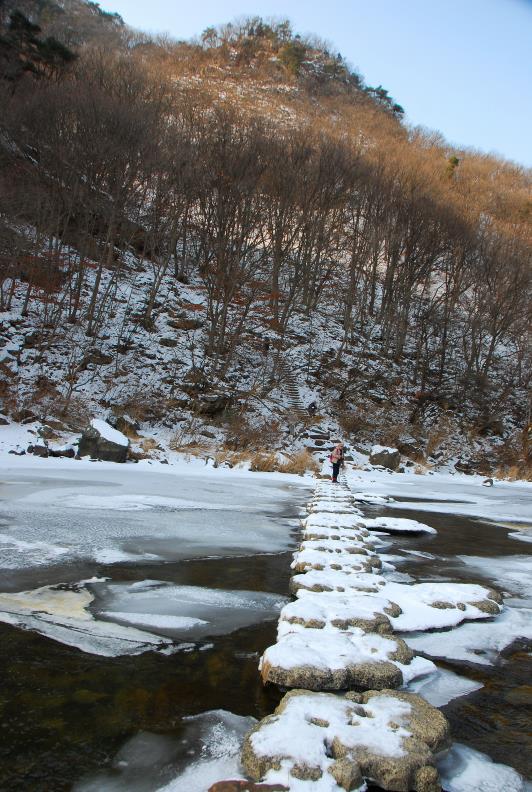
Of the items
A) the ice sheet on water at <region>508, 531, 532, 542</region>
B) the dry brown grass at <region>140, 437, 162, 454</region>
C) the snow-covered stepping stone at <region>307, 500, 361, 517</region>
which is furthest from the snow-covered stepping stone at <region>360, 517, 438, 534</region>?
the dry brown grass at <region>140, 437, 162, 454</region>

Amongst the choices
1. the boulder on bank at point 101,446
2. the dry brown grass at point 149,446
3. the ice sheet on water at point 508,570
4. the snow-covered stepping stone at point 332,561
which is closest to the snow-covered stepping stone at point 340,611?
the snow-covered stepping stone at point 332,561

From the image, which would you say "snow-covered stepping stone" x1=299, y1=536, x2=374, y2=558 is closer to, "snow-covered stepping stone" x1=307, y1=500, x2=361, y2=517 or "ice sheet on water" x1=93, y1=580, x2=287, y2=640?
"ice sheet on water" x1=93, y1=580, x2=287, y2=640

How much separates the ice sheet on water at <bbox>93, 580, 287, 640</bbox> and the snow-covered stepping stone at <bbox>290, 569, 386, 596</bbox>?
0.66 feet

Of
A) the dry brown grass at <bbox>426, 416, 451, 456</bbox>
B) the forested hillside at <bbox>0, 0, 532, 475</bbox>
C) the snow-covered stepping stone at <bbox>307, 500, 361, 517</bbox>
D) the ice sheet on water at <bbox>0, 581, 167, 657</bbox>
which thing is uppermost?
the forested hillside at <bbox>0, 0, 532, 475</bbox>

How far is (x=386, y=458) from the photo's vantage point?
1708 cm

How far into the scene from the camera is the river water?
195cm

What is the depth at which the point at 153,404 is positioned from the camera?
691 inches

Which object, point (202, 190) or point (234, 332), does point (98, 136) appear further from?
point (234, 332)

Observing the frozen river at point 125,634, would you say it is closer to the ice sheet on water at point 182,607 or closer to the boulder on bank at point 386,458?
the ice sheet on water at point 182,607

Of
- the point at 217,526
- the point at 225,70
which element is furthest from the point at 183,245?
the point at 225,70

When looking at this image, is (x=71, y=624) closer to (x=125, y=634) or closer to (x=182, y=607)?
(x=125, y=634)

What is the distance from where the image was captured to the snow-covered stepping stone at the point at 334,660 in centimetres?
256

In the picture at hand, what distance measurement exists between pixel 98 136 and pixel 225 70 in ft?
123

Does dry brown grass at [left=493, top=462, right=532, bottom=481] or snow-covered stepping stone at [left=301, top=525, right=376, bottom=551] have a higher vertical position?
dry brown grass at [left=493, top=462, right=532, bottom=481]
